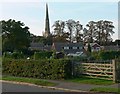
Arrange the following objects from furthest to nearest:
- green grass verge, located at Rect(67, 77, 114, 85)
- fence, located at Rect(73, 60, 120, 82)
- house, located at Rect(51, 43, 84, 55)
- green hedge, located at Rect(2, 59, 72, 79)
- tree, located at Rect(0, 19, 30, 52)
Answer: house, located at Rect(51, 43, 84, 55) < tree, located at Rect(0, 19, 30, 52) < green hedge, located at Rect(2, 59, 72, 79) < fence, located at Rect(73, 60, 120, 82) < green grass verge, located at Rect(67, 77, 114, 85)

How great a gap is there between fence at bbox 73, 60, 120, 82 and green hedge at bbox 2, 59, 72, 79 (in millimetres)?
704

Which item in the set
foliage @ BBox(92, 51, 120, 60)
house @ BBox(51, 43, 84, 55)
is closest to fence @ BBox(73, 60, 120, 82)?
foliage @ BBox(92, 51, 120, 60)

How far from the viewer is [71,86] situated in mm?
19203

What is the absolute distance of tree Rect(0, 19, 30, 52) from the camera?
262 feet

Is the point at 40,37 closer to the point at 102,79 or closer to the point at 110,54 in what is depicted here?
the point at 110,54

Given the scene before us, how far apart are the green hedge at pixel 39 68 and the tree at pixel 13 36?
51.2 m

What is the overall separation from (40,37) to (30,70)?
118 meters

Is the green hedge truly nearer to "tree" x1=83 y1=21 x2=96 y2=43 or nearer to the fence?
the fence

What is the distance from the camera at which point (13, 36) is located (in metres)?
80.9

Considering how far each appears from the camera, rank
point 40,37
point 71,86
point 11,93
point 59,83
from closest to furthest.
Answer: point 11,93 < point 71,86 < point 59,83 < point 40,37

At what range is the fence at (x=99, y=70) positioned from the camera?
66.2 ft

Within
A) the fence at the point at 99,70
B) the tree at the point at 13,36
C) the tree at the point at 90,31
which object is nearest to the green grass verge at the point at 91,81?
the fence at the point at 99,70

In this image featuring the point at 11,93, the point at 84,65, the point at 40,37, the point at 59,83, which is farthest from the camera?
the point at 40,37

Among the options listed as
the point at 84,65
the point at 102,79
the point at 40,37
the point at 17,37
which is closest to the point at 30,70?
the point at 84,65
